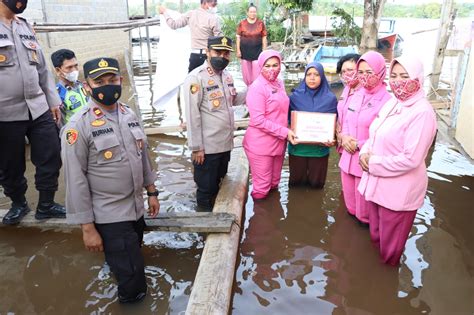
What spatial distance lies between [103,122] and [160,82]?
4.53m

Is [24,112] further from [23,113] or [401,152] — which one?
[401,152]

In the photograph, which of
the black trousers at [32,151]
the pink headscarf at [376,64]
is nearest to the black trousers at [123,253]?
the black trousers at [32,151]

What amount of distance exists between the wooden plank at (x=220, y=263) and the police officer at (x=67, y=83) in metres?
1.74

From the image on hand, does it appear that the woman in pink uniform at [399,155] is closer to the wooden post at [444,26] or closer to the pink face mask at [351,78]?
the pink face mask at [351,78]

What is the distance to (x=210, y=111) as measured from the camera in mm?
3877

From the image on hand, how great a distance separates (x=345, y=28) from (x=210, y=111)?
17.7m

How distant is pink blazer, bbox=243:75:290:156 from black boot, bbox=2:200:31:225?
2367 millimetres

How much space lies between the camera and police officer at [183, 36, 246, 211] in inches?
149

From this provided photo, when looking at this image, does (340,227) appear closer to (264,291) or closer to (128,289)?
(264,291)

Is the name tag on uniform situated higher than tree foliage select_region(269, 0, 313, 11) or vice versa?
tree foliage select_region(269, 0, 313, 11)

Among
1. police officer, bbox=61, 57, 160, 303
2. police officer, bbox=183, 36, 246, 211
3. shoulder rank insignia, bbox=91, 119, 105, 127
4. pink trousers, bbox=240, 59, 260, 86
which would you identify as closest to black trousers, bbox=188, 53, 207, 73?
pink trousers, bbox=240, 59, 260, 86

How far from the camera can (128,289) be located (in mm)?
2832

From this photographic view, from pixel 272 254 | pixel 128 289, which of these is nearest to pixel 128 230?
pixel 128 289

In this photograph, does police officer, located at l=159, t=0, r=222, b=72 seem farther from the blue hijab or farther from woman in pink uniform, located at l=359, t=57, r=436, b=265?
woman in pink uniform, located at l=359, t=57, r=436, b=265
